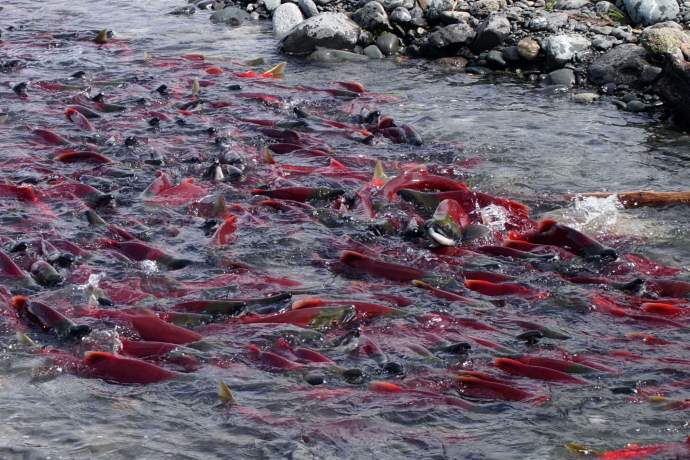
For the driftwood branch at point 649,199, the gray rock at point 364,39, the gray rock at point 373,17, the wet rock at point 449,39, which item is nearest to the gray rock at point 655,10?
the wet rock at point 449,39

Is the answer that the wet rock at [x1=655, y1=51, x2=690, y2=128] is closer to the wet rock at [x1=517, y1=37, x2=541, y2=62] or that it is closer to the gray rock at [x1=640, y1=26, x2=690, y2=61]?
the gray rock at [x1=640, y1=26, x2=690, y2=61]

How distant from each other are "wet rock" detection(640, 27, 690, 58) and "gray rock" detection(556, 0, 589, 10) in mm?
2606

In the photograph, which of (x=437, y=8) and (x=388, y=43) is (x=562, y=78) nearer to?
(x=437, y=8)

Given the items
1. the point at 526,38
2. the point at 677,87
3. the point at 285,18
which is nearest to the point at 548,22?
the point at 526,38

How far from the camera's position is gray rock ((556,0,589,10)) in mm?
15648

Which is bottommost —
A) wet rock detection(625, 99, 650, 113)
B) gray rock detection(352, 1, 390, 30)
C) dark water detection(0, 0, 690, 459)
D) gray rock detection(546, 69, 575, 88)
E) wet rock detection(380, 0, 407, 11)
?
dark water detection(0, 0, 690, 459)

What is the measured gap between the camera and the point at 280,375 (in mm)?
6477

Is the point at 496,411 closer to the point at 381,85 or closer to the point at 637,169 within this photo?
the point at 637,169

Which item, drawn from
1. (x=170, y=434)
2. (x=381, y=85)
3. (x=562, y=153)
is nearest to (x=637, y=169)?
(x=562, y=153)

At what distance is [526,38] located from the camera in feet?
48.3

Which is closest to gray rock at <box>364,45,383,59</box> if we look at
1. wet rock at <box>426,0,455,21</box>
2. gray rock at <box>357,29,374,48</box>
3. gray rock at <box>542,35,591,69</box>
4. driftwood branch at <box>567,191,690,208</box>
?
gray rock at <box>357,29,374,48</box>

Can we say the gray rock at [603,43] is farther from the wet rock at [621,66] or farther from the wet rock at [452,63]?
the wet rock at [452,63]

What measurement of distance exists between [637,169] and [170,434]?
7317mm

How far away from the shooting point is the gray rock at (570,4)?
15.6 m
